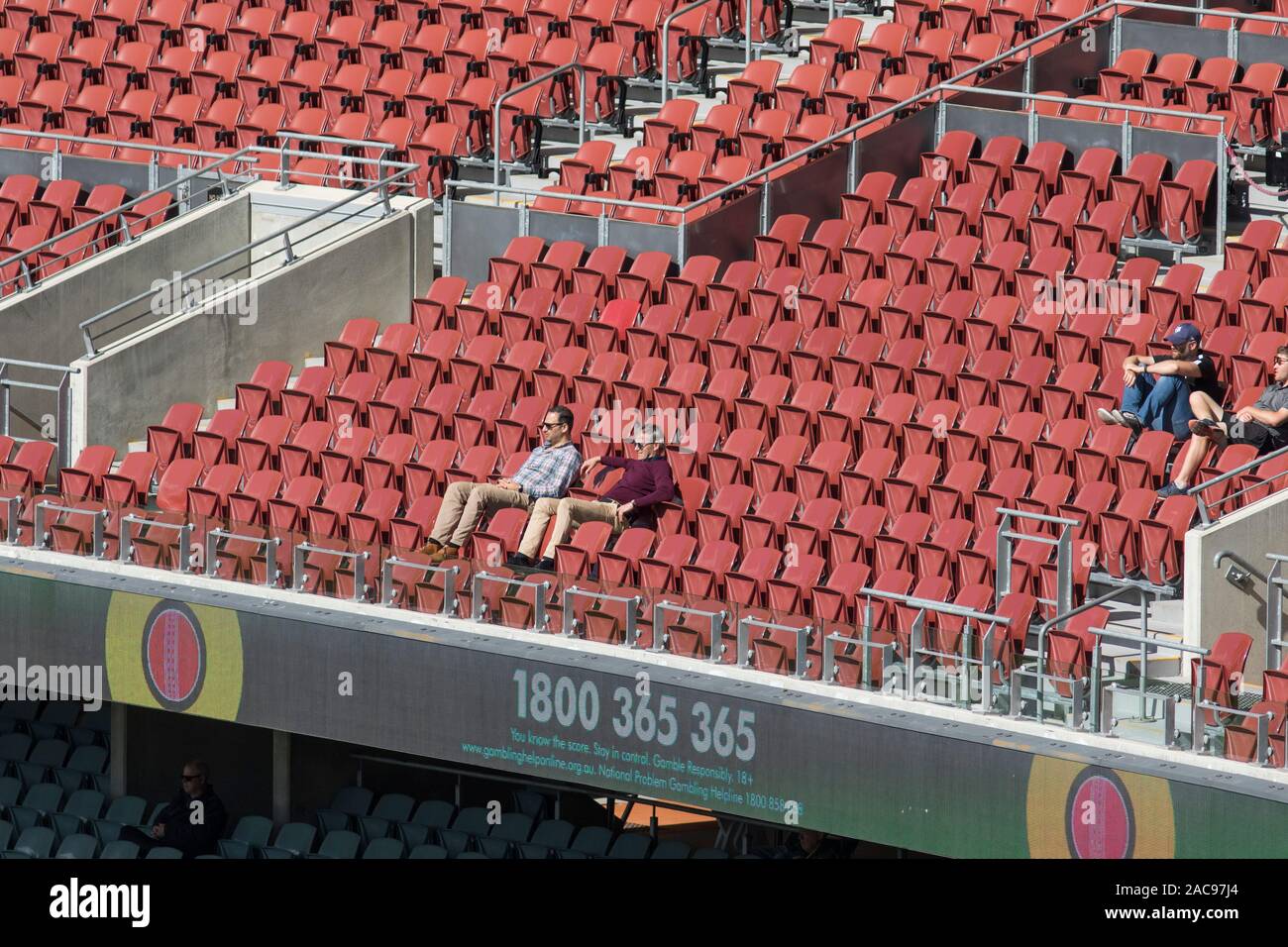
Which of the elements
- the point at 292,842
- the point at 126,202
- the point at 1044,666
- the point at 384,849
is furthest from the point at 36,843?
the point at 1044,666

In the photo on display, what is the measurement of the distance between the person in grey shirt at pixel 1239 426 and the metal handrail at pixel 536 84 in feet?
19.9

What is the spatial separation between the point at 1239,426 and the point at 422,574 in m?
4.27

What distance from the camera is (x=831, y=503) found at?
14078mm

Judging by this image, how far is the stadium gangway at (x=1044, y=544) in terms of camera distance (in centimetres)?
1305

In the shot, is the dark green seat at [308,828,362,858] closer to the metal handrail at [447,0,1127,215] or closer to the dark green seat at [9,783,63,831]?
the dark green seat at [9,783,63,831]

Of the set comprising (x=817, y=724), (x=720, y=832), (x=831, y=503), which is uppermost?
(x=831, y=503)

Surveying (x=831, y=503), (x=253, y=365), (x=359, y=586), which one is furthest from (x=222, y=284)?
(x=831, y=503)

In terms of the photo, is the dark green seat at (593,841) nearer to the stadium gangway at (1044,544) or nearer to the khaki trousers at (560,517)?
the khaki trousers at (560,517)

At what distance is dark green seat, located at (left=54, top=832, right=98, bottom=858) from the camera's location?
1525 centimetres

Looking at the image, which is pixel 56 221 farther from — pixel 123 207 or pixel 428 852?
pixel 428 852

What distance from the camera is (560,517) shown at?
14.3 m

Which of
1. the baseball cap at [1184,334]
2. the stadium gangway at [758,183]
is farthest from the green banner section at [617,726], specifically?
the stadium gangway at [758,183]

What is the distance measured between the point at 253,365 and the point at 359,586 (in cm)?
348

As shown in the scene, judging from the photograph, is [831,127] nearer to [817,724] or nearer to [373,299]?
[373,299]
